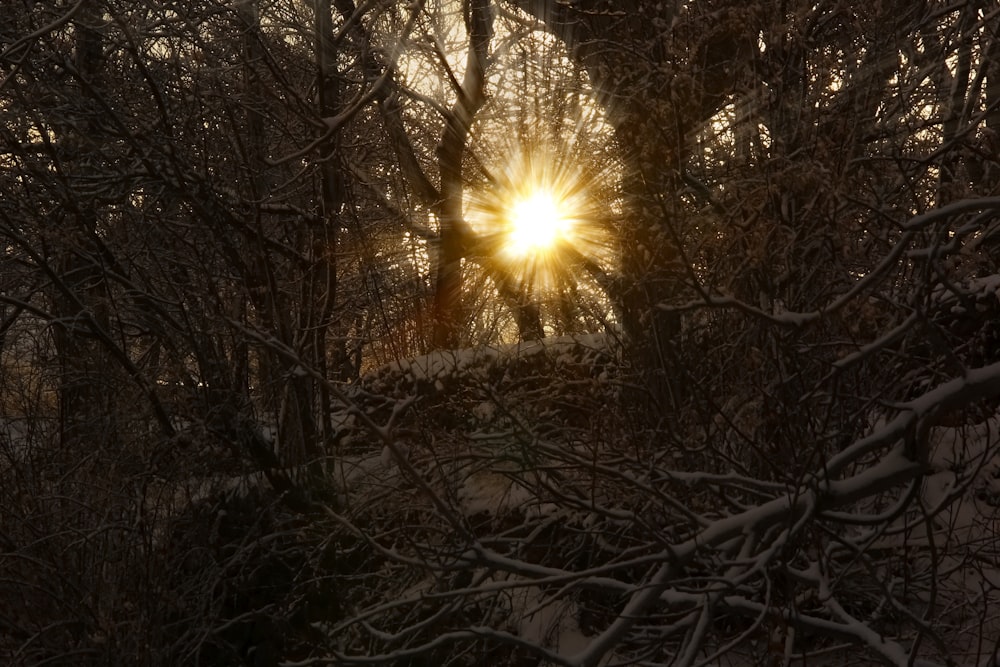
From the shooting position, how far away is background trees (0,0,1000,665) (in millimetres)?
4492

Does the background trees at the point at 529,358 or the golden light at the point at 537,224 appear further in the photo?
the golden light at the point at 537,224

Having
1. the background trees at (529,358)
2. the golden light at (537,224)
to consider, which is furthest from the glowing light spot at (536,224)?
the background trees at (529,358)

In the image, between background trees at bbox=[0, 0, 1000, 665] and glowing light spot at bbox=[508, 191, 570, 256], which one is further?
glowing light spot at bbox=[508, 191, 570, 256]

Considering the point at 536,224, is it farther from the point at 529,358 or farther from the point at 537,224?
the point at 529,358

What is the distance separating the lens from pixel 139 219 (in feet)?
26.1

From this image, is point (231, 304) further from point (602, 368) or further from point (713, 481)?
point (713, 481)

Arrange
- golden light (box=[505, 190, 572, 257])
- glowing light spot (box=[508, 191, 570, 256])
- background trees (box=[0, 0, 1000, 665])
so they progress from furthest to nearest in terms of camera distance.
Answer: glowing light spot (box=[508, 191, 570, 256]), golden light (box=[505, 190, 572, 257]), background trees (box=[0, 0, 1000, 665])

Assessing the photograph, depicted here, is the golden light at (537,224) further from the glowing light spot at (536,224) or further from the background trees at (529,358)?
the background trees at (529,358)

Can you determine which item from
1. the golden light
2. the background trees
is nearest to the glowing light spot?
the golden light

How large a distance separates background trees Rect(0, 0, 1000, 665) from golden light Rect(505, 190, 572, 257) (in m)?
0.32

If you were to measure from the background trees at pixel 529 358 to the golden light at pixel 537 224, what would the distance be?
316 millimetres

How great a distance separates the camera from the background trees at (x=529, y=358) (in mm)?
4492

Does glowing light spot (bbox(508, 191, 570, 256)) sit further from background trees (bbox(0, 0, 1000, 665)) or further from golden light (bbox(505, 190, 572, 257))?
background trees (bbox(0, 0, 1000, 665))

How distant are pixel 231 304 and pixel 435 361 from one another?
1659 millimetres
